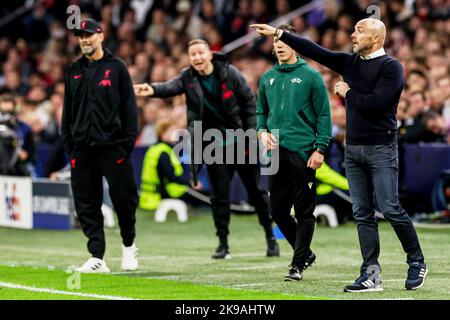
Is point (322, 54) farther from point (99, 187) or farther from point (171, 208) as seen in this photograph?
point (171, 208)

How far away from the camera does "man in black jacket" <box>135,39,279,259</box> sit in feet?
41.5

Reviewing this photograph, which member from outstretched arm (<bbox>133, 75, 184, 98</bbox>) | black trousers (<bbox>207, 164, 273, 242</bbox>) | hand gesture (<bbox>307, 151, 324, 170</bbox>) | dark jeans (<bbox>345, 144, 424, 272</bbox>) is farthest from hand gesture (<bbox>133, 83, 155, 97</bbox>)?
dark jeans (<bbox>345, 144, 424, 272</bbox>)

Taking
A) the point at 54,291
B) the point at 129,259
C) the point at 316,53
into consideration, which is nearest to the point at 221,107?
the point at 129,259

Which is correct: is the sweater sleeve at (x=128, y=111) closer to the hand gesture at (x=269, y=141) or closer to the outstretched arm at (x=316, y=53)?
the hand gesture at (x=269, y=141)

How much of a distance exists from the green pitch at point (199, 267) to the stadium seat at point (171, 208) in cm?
88

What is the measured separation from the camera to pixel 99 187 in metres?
11.4

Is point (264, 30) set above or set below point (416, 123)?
above

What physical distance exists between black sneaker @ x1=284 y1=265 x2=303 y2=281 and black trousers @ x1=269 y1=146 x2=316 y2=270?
0.05 metres

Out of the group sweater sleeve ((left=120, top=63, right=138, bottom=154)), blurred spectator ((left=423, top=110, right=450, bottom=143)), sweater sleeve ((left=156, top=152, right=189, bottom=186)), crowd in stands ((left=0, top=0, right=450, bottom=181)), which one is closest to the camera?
sweater sleeve ((left=120, top=63, right=138, bottom=154))

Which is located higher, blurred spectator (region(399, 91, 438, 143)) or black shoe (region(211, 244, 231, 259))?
blurred spectator (region(399, 91, 438, 143))

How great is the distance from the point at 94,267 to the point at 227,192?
2220 mm

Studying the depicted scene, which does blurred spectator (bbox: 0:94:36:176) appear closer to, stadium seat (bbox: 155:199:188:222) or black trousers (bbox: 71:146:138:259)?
stadium seat (bbox: 155:199:188:222)
